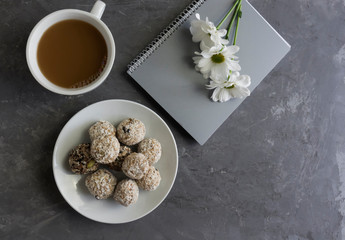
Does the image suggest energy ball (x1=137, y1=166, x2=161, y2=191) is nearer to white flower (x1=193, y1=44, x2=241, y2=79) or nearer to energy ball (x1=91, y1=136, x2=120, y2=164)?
energy ball (x1=91, y1=136, x2=120, y2=164)

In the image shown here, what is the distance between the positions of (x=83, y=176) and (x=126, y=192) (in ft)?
0.48

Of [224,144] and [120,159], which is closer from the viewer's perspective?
[120,159]

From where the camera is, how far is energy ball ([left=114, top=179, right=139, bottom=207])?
3.27 ft

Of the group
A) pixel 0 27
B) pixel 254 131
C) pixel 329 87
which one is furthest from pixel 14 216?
pixel 329 87

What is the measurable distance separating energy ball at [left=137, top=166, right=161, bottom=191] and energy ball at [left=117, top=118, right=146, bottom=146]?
10 cm

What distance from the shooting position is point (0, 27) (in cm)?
105

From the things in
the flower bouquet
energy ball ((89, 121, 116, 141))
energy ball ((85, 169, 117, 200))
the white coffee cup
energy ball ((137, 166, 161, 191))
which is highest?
the flower bouquet

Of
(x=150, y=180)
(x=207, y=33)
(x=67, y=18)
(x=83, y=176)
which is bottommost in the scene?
(x=83, y=176)

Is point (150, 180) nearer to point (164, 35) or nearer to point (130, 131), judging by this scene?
point (130, 131)

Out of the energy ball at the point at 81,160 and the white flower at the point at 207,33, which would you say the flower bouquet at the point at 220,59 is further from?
the energy ball at the point at 81,160

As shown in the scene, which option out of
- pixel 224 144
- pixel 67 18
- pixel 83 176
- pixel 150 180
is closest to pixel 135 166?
pixel 150 180

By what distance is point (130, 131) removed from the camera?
3.31ft

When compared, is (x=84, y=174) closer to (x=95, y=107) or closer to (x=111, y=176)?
(x=111, y=176)

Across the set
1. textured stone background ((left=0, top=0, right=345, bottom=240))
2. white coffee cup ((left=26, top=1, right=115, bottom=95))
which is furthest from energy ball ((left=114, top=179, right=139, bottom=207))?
white coffee cup ((left=26, top=1, right=115, bottom=95))
